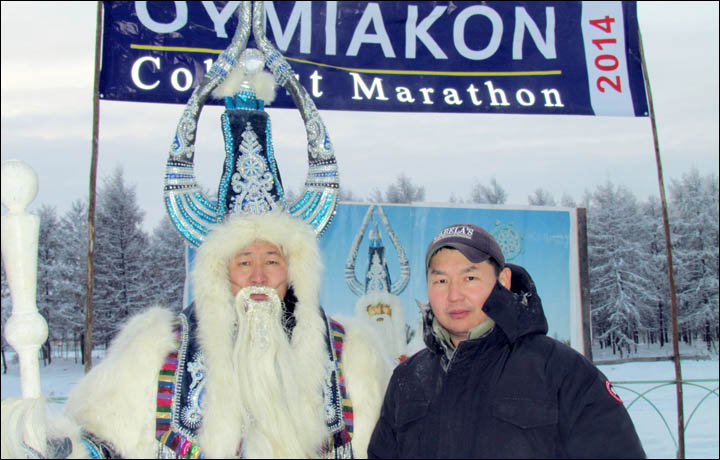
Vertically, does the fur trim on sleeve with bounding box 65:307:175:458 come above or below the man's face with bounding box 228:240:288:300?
below

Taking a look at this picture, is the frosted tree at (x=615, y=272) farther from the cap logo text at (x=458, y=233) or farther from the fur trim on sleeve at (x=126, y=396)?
the fur trim on sleeve at (x=126, y=396)

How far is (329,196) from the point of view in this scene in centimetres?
289

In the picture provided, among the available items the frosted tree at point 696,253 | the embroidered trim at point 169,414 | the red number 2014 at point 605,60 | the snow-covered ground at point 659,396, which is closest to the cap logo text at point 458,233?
the embroidered trim at point 169,414

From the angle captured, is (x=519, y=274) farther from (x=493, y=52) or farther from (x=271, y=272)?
(x=493, y=52)

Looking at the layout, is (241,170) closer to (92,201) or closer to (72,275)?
(92,201)

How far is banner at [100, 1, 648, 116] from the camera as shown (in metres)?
5.47

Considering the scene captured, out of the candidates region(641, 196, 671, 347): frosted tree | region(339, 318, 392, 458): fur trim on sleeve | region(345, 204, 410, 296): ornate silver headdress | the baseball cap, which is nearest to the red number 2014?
region(345, 204, 410, 296): ornate silver headdress

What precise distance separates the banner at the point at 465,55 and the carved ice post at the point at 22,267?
3.36 m

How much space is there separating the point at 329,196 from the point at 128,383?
45.2 inches

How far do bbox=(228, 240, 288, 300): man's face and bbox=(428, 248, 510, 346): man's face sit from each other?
744 mm

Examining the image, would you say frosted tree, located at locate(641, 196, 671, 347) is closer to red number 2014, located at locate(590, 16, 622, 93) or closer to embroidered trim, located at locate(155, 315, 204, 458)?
red number 2014, located at locate(590, 16, 622, 93)

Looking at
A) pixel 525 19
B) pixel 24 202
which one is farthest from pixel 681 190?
pixel 24 202

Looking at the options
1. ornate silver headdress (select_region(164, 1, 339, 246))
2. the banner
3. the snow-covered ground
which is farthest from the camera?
the snow-covered ground

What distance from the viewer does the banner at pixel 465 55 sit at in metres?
5.47
